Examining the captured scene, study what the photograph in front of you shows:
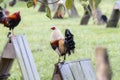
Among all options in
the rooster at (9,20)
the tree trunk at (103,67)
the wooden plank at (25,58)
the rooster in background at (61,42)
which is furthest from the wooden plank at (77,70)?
the tree trunk at (103,67)

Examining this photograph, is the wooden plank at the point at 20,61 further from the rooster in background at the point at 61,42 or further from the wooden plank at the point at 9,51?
the rooster in background at the point at 61,42

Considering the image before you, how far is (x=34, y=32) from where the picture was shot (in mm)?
11352

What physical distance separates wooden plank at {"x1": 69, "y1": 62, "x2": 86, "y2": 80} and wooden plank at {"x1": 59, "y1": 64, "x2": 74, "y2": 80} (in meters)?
0.06

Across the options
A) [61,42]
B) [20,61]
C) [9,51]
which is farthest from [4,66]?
[61,42]

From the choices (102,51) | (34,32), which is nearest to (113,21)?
(34,32)

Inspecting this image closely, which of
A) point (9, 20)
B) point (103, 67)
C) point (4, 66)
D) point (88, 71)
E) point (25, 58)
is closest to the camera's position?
point (103, 67)

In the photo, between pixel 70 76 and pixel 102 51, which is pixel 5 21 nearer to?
pixel 70 76

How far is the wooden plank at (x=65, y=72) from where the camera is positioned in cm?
354

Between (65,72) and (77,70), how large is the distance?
0.20m

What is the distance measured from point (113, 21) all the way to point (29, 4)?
33.1 feet

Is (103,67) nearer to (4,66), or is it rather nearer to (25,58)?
(25,58)

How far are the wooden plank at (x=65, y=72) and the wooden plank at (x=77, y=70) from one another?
2.2 inches

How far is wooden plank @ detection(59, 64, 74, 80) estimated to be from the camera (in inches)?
139

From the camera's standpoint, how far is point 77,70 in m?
3.72
